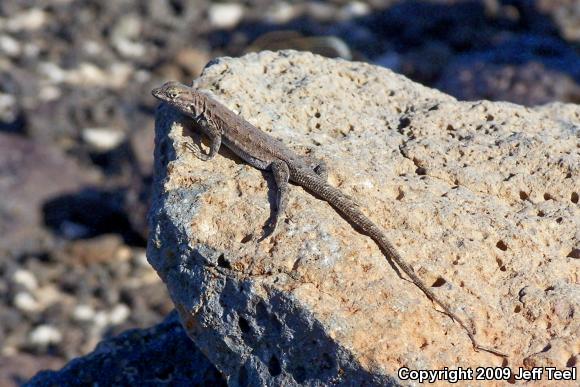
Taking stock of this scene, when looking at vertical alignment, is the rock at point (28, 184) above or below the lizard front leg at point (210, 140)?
below

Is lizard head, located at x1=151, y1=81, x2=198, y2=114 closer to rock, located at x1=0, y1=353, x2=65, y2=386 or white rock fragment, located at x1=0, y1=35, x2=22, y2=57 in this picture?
rock, located at x1=0, y1=353, x2=65, y2=386

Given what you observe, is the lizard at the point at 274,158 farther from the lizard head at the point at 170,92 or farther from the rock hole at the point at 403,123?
the rock hole at the point at 403,123

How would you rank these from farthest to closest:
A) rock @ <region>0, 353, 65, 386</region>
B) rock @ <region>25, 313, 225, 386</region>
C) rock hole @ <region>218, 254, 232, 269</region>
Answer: rock @ <region>0, 353, 65, 386</region>
rock @ <region>25, 313, 225, 386</region>
rock hole @ <region>218, 254, 232, 269</region>

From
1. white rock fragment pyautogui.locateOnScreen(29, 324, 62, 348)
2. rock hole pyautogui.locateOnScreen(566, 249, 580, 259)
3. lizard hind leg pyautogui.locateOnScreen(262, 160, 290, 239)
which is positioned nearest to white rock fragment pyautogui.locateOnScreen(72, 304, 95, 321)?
white rock fragment pyautogui.locateOnScreen(29, 324, 62, 348)

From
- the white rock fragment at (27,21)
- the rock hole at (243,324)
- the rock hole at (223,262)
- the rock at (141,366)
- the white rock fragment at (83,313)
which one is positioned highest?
the rock hole at (223,262)

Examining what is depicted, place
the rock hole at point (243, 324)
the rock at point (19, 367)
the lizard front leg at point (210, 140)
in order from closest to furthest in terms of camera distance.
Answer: the rock hole at point (243, 324)
the lizard front leg at point (210, 140)
the rock at point (19, 367)

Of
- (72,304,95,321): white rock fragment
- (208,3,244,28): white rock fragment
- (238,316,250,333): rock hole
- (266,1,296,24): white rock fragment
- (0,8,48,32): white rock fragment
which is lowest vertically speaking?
(72,304,95,321): white rock fragment

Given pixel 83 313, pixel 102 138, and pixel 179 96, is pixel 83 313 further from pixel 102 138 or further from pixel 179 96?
pixel 179 96

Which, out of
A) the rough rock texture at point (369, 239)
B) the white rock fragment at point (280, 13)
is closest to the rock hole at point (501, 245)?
the rough rock texture at point (369, 239)

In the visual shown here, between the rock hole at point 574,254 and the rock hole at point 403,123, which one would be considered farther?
the rock hole at point 403,123
